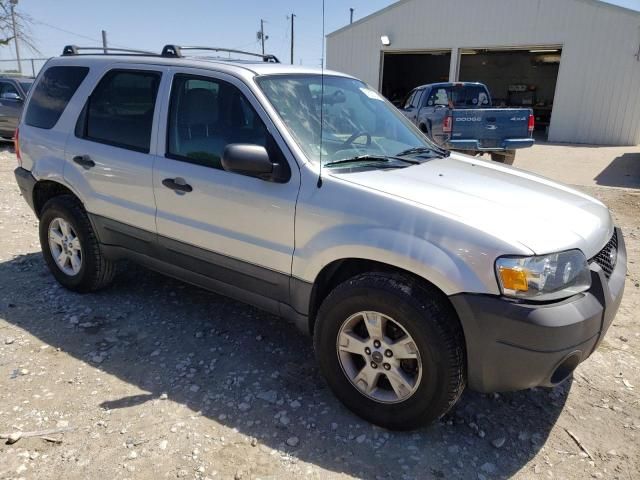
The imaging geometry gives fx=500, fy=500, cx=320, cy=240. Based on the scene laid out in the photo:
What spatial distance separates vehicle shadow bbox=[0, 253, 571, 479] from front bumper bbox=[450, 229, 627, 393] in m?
0.44

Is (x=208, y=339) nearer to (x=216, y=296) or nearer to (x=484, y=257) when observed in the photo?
(x=216, y=296)

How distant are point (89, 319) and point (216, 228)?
1.52 m

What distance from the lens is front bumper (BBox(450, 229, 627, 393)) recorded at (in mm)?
2221

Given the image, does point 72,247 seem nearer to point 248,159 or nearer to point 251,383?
point 251,383

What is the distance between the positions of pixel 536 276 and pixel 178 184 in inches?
86.9

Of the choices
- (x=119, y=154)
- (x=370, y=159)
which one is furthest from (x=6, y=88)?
(x=370, y=159)

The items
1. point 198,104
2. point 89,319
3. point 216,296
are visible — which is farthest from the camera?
point 216,296

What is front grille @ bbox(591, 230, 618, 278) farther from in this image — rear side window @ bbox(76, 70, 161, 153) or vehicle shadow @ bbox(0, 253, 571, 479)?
rear side window @ bbox(76, 70, 161, 153)

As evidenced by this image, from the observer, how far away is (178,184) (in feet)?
10.7

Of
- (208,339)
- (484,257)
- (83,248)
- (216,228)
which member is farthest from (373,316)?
(83,248)

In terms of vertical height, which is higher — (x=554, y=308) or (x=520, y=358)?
(x=554, y=308)

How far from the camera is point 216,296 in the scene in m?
4.34

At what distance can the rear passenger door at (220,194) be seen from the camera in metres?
2.88

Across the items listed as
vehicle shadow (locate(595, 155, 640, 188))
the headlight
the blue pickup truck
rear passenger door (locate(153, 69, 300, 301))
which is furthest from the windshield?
vehicle shadow (locate(595, 155, 640, 188))
